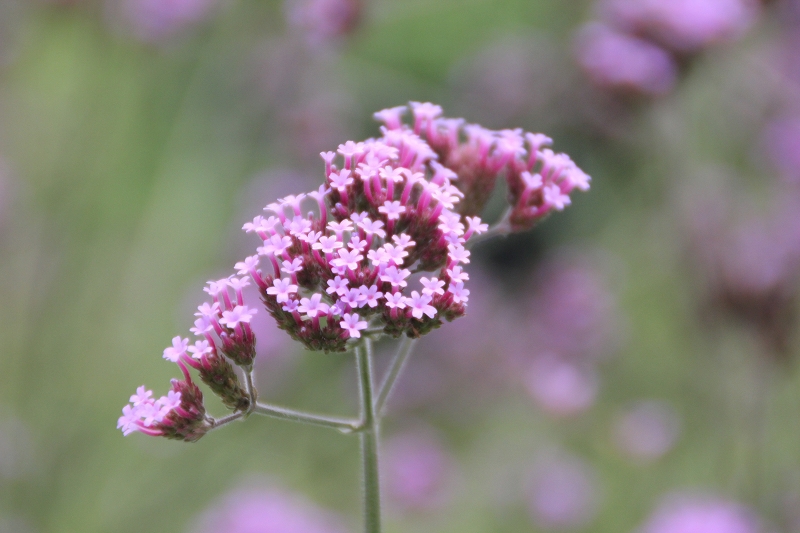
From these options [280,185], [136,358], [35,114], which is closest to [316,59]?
[280,185]

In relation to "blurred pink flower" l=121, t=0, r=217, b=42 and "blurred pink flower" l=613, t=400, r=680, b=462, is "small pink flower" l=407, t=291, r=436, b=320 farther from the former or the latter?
"blurred pink flower" l=121, t=0, r=217, b=42

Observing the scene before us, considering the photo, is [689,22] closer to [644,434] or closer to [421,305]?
[644,434]

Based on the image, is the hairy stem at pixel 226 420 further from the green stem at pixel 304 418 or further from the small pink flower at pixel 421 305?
the small pink flower at pixel 421 305

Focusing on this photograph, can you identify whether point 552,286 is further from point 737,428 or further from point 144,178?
point 144,178

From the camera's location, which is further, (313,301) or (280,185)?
(280,185)

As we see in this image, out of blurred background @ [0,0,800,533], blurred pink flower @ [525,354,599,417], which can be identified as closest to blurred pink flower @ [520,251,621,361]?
blurred background @ [0,0,800,533]

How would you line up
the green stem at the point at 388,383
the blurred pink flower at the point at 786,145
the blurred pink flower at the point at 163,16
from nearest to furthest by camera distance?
the green stem at the point at 388,383, the blurred pink flower at the point at 786,145, the blurred pink flower at the point at 163,16

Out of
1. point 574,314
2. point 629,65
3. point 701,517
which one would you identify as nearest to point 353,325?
point 701,517

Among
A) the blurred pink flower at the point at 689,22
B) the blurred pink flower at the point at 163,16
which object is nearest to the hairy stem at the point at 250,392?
the blurred pink flower at the point at 689,22
